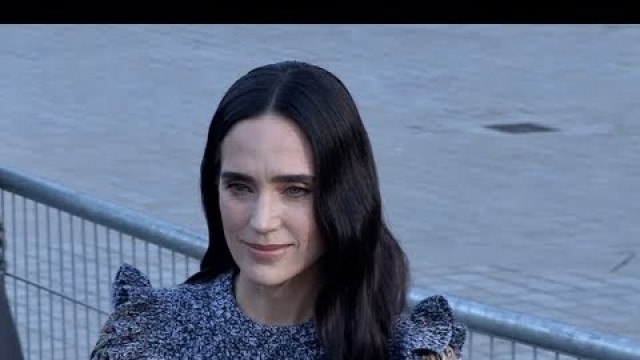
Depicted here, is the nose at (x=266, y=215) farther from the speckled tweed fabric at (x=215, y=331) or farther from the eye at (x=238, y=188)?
the speckled tweed fabric at (x=215, y=331)

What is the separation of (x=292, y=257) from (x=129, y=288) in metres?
0.28

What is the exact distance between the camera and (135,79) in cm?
1269

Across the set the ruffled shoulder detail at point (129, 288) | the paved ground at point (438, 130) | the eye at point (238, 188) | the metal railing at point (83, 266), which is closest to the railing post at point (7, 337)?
the metal railing at point (83, 266)

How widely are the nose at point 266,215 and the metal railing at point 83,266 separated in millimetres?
1080

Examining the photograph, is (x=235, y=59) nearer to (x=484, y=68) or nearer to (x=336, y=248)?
(x=484, y=68)

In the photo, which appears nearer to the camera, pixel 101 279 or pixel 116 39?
pixel 101 279

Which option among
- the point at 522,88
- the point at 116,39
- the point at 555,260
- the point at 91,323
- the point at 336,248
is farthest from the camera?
the point at 116,39

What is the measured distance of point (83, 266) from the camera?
14.1 feet

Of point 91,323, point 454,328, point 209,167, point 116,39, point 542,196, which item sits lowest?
point 116,39

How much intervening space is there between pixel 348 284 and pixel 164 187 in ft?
24.6

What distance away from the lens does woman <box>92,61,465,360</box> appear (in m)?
1.96

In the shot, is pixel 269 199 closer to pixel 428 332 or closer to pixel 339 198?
pixel 339 198

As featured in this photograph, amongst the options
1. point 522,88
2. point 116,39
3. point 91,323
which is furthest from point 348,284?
point 116,39

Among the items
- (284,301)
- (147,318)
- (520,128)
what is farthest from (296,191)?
(520,128)
